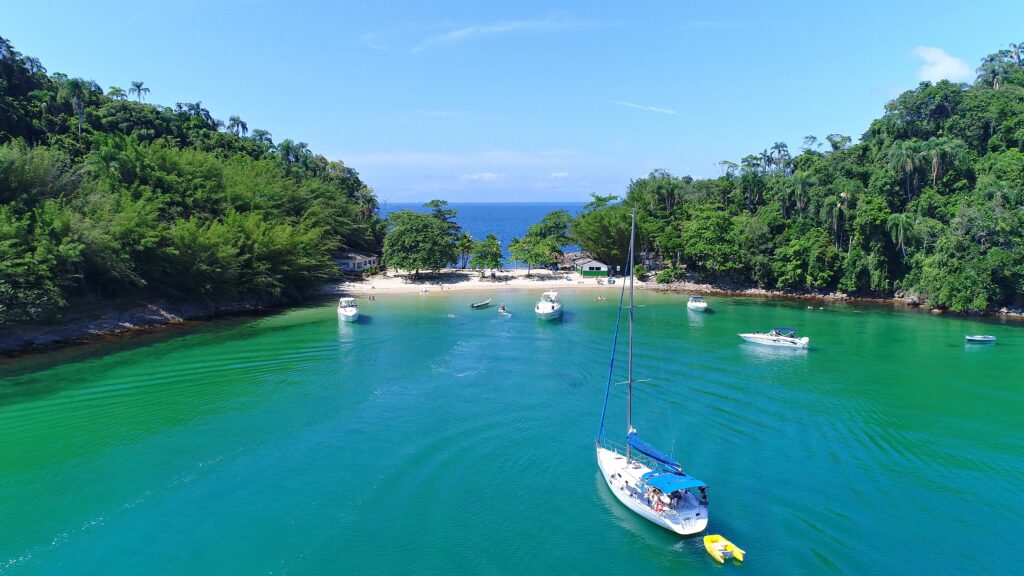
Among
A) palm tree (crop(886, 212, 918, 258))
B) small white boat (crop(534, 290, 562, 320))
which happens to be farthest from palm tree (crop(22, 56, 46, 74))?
palm tree (crop(886, 212, 918, 258))

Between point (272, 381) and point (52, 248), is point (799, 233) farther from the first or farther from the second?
point (52, 248)

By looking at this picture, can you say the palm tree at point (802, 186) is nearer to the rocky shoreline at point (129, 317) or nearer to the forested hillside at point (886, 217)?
the forested hillside at point (886, 217)

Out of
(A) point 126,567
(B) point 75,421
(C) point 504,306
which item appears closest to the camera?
(A) point 126,567

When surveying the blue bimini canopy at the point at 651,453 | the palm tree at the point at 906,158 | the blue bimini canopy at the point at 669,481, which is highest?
the palm tree at the point at 906,158

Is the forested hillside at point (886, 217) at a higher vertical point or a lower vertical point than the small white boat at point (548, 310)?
higher

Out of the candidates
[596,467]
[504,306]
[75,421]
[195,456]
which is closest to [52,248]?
[75,421]

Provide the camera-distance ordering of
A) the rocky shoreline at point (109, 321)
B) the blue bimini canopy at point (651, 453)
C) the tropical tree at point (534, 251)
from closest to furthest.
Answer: the blue bimini canopy at point (651, 453), the rocky shoreline at point (109, 321), the tropical tree at point (534, 251)

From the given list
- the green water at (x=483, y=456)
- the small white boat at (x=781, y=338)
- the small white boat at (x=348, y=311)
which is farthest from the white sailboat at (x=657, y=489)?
the small white boat at (x=348, y=311)
